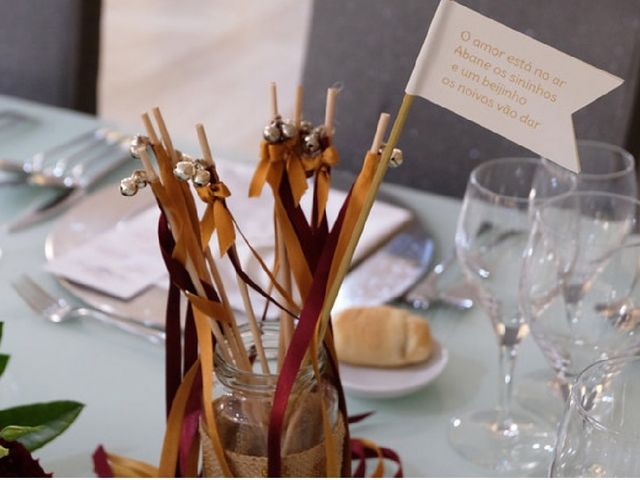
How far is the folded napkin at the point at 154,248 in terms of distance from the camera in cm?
95

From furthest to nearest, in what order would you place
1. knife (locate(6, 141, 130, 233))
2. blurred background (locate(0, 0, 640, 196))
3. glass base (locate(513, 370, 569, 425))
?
blurred background (locate(0, 0, 640, 196)) < knife (locate(6, 141, 130, 233)) < glass base (locate(513, 370, 569, 425))

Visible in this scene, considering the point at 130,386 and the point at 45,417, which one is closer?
the point at 45,417

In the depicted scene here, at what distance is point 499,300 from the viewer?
2.68ft

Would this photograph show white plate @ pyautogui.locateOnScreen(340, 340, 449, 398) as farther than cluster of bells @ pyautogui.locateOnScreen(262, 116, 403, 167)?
Yes

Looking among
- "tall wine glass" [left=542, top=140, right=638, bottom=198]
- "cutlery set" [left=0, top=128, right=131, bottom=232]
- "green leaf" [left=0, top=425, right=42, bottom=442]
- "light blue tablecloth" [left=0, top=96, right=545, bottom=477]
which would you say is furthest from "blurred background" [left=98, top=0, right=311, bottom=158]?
"green leaf" [left=0, top=425, right=42, bottom=442]

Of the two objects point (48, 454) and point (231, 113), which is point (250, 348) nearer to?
point (48, 454)

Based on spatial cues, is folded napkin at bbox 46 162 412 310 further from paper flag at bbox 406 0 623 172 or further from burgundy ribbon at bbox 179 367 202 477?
paper flag at bbox 406 0 623 172

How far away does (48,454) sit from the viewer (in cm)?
75

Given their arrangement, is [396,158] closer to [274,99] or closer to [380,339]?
[274,99]

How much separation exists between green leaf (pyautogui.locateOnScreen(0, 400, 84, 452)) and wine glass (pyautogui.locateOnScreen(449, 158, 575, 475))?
28 centimetres

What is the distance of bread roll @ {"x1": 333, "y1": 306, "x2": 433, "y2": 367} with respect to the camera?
32.7 inches

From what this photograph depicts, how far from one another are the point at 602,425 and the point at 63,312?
54 cm

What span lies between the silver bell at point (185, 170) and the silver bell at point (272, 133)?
65 mm

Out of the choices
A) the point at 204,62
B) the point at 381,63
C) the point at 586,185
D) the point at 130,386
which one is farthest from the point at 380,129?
the point at 204,62
